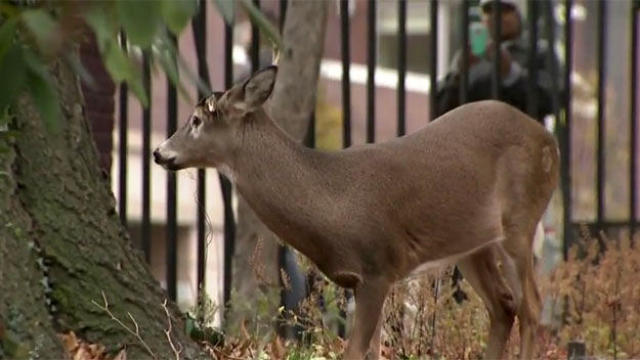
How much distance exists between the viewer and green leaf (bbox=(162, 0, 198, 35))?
284 cm

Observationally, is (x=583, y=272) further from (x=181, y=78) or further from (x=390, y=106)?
(x=390, y=106)

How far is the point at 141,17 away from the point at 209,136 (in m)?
3.54

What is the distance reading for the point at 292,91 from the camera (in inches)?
336

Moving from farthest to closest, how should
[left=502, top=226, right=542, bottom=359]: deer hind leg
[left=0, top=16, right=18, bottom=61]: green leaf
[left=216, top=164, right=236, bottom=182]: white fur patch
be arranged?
[left=502, top=226, right=542, bottom=359]: deer hind leg
[left=216, top=164, right=236, bottom=182]: white fur patch
[left=0, top=16, right=18, bottom=61]: green leaf

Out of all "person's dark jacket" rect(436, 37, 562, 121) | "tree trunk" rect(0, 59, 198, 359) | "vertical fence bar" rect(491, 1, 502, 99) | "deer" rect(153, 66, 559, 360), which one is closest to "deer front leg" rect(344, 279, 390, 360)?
"deer" rect(153, 66, 559, 360)

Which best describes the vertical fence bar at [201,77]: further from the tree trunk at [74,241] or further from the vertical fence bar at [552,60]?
the vertical fence bar at [552,60]

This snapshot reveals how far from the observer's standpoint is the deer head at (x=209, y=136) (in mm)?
6336

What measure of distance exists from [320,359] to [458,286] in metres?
1.43

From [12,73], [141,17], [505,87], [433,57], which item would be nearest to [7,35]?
[12,73]

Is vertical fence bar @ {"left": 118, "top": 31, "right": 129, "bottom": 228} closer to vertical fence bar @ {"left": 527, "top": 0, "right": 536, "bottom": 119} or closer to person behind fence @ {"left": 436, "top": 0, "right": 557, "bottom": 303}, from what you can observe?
person behind fence @ {"left": 436, "top": 0, "right": 557, "bottom": 303}

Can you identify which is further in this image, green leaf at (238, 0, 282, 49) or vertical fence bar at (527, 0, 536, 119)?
vertical fence bar at (527, 0, 536, 119)

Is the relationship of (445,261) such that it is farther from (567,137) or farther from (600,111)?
(600,111)

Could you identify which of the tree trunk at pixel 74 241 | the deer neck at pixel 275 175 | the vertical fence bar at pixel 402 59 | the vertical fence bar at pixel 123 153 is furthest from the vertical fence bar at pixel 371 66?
the tree trunk at pixel 74 241

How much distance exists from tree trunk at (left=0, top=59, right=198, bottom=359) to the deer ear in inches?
22.4
